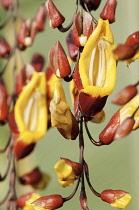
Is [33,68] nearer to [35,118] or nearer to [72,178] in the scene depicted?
[35,118]

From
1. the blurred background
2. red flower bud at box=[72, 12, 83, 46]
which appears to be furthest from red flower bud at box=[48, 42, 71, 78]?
the blurred background

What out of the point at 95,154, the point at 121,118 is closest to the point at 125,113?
the point at 121,118

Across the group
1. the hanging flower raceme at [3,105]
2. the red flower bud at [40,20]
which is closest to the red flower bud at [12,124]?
the hanging flower raceme at [3,105]

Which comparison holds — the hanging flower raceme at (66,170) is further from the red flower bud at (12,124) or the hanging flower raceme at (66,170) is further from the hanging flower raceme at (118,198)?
the red flower bud at (12,124)

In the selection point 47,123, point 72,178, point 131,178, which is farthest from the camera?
point 131,178

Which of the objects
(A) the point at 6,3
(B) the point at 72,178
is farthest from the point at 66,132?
(A) the point at 6,3

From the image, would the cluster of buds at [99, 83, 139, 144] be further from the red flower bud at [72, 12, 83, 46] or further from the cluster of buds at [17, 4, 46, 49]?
the cluster of buds at [17, 4, 46, 49]
